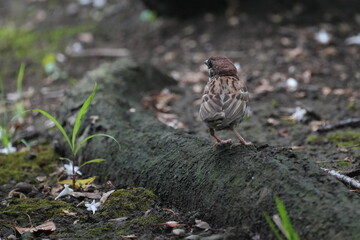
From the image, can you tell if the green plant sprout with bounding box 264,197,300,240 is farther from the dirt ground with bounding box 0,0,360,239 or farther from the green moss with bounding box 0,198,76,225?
the green moss with bounding box 0,198,76,225

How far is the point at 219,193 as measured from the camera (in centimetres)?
365

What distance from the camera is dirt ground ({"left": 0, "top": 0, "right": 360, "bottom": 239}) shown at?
251 inches

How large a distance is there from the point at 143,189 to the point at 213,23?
22.9 feet

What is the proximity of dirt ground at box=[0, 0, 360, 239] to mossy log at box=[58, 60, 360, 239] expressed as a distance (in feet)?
3.45

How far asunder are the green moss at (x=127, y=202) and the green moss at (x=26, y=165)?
1.32m

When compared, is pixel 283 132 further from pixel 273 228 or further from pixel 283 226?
pixel 273 228

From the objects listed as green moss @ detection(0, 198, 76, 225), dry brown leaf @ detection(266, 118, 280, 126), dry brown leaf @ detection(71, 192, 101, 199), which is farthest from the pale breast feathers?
dry brown leaf @ detection(266, 118, 280, 126)

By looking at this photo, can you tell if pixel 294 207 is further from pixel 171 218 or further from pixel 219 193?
pixel 171 218

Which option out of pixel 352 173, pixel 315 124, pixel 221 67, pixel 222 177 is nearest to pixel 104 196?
pixel 222 177

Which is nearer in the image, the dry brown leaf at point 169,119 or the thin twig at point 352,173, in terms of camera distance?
the thin twig at point 352,173

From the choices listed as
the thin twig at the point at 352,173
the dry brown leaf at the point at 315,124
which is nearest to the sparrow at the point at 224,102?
the thin twig at the point at 352,173

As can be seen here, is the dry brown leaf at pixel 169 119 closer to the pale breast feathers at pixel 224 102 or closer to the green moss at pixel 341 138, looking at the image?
the green moss at pixel 341 138

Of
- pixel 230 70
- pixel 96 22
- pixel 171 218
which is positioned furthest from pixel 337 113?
pixel 96 22

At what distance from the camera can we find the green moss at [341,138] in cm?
536
